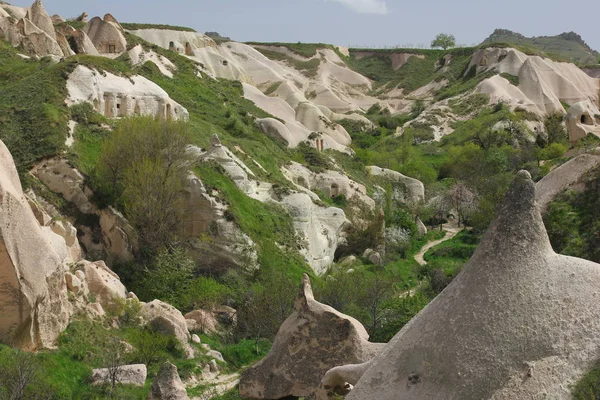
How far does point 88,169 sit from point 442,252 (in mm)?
19383

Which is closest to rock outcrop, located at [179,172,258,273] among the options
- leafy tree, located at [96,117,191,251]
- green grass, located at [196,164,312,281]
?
green grass, located at [196,164,312,281]

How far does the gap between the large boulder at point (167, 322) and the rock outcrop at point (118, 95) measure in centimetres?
1181

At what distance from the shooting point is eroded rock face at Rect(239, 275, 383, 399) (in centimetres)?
1478

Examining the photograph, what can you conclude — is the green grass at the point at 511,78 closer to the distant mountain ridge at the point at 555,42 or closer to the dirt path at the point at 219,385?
the dirt path at the point at 219,385

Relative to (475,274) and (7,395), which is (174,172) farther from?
(475,274)

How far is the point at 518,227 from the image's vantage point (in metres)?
10.1

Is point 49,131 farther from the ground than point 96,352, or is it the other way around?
point 49,131

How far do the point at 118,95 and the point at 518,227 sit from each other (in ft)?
97.4

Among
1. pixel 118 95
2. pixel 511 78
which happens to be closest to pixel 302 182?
pixel 118 95

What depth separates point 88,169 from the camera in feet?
98.2

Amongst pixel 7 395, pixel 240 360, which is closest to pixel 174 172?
pixel 240 360

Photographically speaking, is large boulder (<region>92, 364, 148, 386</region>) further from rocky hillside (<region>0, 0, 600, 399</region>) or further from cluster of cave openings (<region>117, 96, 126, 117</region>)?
cluster of cave openings (<region>117, 96, 126, 117</region>)

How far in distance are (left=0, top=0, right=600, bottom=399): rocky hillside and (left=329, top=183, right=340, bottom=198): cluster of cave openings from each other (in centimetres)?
6

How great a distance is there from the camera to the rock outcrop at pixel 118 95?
114 ft
